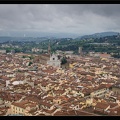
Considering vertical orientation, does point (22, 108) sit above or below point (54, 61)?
above

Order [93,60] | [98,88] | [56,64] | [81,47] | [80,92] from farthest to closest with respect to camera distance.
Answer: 1. [81,47]
2. [93,60]
3. [56,64]
4. [98,88]
5. [80,92]

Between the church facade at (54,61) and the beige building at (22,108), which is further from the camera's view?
the church facade at (54,61)

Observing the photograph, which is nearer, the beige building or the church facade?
the beige building

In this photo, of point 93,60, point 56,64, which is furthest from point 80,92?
point 93,60

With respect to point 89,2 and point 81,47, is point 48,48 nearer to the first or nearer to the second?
point 81,47

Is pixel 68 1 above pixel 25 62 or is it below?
above

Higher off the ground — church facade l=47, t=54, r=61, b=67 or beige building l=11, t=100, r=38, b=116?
beige building l=11, t=100, r=38, b=116

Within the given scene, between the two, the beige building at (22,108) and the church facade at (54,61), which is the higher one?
the beige building at (22,108)

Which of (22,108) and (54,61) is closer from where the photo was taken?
(22,108)

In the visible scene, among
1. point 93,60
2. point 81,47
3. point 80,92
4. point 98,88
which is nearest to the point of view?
point 80,92
